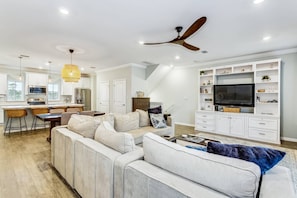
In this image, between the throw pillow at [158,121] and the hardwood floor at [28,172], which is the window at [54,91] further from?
the throw pillow at [158,121]

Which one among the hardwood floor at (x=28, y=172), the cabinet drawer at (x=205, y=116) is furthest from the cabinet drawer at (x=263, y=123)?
the hardwood floor at (x=28, y=172)

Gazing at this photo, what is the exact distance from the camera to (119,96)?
6.96 metres

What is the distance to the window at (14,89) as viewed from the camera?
714 centimetres

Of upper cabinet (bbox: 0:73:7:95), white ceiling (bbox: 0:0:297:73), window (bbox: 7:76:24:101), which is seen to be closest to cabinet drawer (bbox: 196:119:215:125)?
white ceiling (bbox: 0:0:297:73)

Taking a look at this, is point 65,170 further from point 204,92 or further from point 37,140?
point 204,92

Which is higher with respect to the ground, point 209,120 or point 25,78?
point 25,78

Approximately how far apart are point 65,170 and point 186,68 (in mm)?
5822

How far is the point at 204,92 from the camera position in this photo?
591 centimetres

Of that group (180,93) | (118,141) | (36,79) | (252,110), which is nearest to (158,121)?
(118,141)

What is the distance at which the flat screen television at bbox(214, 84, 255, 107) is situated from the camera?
4.80m

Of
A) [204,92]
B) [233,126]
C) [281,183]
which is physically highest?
[204,92]

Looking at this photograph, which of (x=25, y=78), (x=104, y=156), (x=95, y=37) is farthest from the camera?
(x=25, y=78)

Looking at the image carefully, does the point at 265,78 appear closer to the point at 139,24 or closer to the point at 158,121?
the point at 158,121

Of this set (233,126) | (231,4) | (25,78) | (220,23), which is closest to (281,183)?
(231,4)
